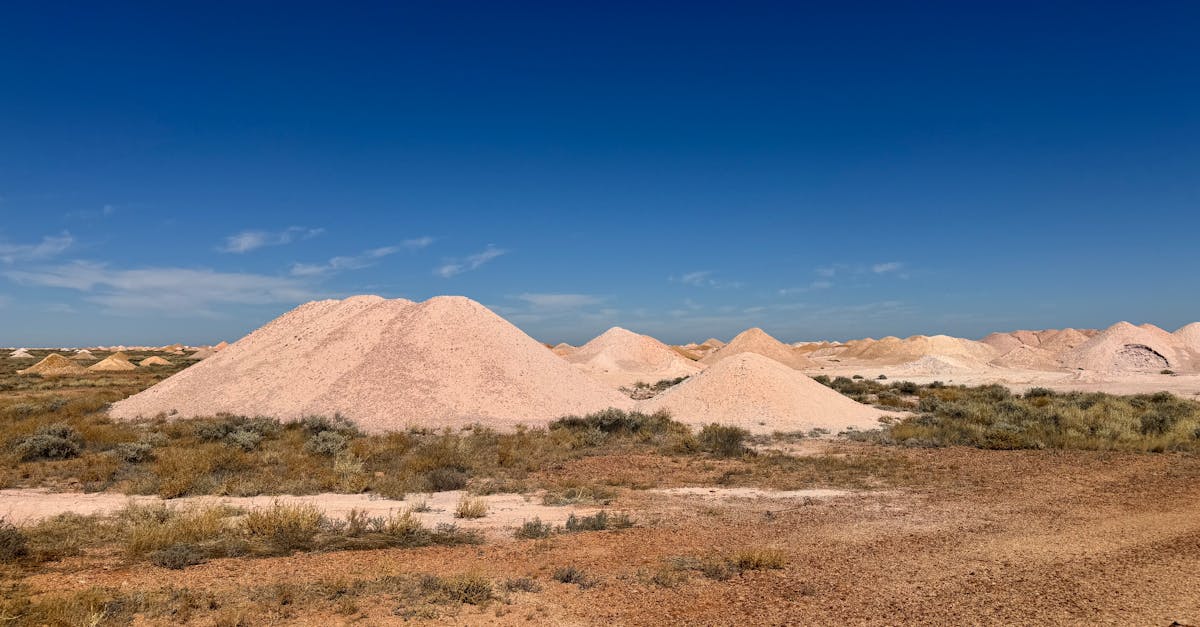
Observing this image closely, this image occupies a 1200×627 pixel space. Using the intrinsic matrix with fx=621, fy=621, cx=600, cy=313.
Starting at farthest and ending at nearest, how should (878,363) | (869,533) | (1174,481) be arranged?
(878,363) → (1174,481) → (869,533)

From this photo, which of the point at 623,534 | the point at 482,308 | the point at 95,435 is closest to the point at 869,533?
the point at 623,534

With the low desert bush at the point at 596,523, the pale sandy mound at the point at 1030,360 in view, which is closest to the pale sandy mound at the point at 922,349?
the pale sandy mound at the point at 1030,360

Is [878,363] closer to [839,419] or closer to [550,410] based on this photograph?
[839,419]

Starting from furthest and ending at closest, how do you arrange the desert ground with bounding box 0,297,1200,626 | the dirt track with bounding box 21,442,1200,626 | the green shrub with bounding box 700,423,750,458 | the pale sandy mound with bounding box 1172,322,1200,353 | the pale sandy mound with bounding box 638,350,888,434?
1. the pale sandy mound with bounding box 1172,322,1200,353
2. the pale sandy mound with bounding box 638,350,888,434
3. the green shrub with bounding box 700,423,750,458
4. the desert ground with bounding box 0,297,1200,626
5. the dirt track with bounding box 21,442,1200,626

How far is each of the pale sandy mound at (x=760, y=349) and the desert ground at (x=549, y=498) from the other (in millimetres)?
37228

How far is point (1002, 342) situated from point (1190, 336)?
78.2 ft

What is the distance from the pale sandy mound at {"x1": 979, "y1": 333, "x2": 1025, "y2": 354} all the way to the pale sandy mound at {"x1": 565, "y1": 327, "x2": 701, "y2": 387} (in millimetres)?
42571

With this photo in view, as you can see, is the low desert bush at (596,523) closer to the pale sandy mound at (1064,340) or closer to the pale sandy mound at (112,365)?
the pale sandy mound at (112,365)

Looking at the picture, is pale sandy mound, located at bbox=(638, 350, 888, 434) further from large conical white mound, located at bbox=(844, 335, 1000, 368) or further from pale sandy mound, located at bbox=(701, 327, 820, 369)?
large conical white mound, located at bbox=(844, 335, 1000, 368)

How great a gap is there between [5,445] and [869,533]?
18.5 meters

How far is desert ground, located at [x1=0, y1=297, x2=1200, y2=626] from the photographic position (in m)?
5.97

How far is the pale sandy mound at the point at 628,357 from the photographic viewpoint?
184 feet

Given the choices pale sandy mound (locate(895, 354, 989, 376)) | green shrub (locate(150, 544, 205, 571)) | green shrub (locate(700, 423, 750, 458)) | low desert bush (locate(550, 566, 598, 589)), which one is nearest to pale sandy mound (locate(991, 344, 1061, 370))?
pale sandy mound (locate(895, 354, 989, 376))

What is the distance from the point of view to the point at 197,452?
13.9 metres
